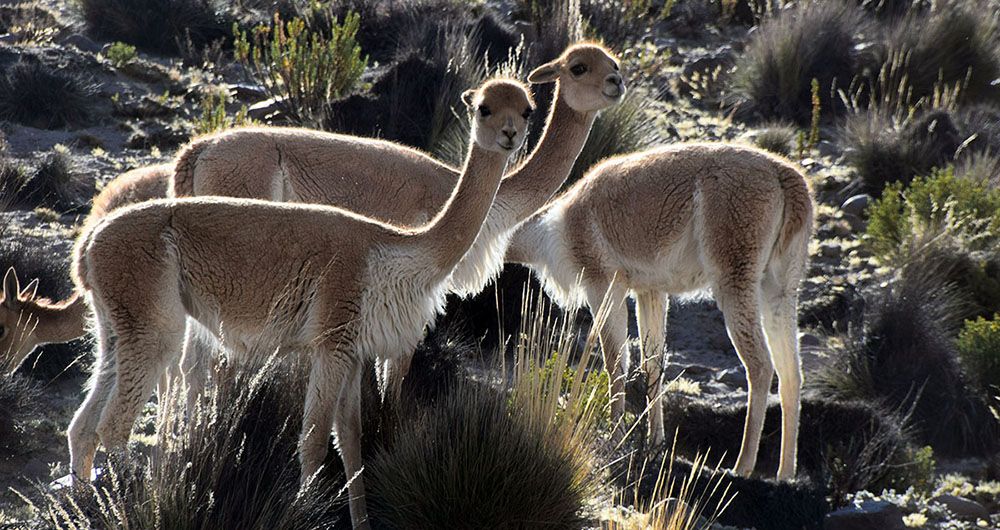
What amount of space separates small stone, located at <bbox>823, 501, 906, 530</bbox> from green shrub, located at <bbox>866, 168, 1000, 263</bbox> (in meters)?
4.53

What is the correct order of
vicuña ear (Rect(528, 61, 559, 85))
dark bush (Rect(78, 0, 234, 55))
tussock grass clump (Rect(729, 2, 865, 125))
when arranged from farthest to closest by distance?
dark bush (Rect(78, 0, 234, 55)) → tussock grass clump (Rect(729, 2, 865, 125)) → vicuña ear (Rect(528, 61, 559, 85))

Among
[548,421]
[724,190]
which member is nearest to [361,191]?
[724,190]

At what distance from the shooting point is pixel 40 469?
6961 millimetres

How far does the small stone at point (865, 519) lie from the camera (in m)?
6.72

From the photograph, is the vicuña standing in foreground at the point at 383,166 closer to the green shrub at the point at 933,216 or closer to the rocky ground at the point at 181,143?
the rocky ground at the point at 181,143

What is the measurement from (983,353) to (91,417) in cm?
644

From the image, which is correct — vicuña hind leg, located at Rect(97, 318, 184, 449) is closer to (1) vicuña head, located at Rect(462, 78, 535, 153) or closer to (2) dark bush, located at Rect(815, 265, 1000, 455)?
(1) vicuña head, located at Rect(462, 78, 535, 153)

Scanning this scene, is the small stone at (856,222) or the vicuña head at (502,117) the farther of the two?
the small stone at (856,222)

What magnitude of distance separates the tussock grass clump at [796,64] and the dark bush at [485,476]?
Result: 35.1 ft

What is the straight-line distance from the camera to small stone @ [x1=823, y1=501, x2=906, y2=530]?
6.72 metres

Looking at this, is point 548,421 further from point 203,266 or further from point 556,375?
point 203,266

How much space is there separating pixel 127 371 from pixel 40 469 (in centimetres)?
186

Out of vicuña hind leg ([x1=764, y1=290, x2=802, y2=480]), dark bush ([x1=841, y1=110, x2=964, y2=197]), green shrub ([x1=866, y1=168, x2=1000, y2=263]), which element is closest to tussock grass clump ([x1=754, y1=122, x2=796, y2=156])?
dark bush ([x1=841, y1=110, x2=964, y2=197])

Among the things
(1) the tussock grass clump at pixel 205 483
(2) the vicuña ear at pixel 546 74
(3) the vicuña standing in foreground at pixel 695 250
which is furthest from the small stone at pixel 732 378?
(1) the tussock grass clump at pixel 205 483
